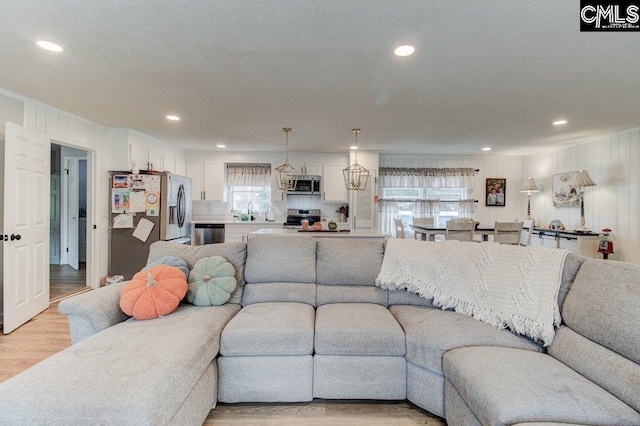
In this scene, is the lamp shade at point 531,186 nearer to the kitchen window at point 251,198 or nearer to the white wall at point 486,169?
the white wall at point 486,169

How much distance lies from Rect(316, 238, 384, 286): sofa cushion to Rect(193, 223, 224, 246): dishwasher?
3.89 metres

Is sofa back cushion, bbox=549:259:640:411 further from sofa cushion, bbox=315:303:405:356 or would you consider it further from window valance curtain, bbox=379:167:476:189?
window valance curtain, bbox=379:167:476:189

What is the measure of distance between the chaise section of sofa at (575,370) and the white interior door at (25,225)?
12.8 ft

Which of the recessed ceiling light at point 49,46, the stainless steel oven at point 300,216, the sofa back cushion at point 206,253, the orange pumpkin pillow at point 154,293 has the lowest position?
the orange pumpkin pillow at point 154,293

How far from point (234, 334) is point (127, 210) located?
142 inches

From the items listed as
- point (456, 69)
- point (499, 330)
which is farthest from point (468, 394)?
point (456, 69)

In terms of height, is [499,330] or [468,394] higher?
[499,330]

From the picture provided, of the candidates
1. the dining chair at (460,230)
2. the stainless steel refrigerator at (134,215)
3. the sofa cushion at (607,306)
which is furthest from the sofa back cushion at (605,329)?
the stainless steel refrigerator at (134,215)

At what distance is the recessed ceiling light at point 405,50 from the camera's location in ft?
7.19

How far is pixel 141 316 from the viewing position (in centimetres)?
189

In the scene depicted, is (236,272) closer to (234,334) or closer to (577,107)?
(234,334)

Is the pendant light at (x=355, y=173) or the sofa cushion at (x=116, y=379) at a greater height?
the pendant light at (x=355, y=173)

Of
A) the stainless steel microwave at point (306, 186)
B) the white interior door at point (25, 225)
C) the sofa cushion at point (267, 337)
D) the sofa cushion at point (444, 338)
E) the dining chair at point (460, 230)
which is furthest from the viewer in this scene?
the stainless steel microwave at point (306, 186)

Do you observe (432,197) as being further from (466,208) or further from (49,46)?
(49,46)
